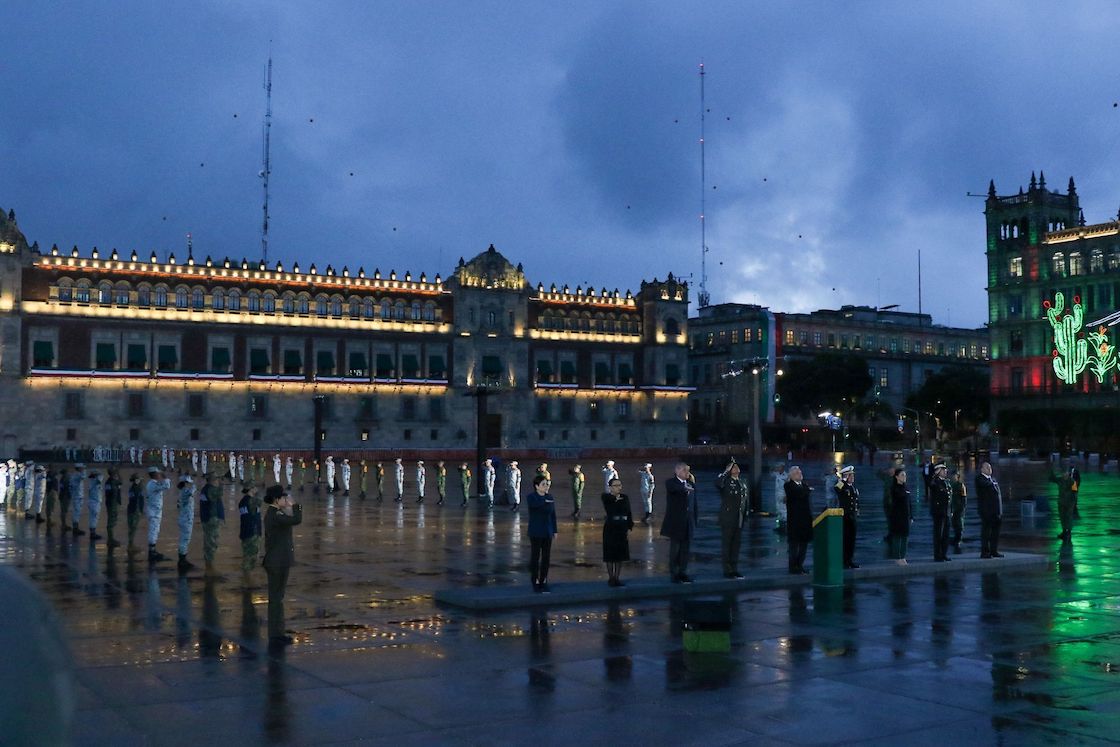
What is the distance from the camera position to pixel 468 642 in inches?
432

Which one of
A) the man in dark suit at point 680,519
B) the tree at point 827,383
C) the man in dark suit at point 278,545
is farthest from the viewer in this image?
the tree at point 827,383

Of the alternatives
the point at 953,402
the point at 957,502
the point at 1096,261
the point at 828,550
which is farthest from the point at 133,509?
the point at 953,402

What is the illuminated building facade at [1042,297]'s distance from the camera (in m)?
79.2

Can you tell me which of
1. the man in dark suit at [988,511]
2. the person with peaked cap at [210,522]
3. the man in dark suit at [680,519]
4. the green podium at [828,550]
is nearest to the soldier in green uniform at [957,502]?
the man in dark suit at [988,511]

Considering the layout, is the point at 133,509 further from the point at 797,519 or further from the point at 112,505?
the point at 797,519

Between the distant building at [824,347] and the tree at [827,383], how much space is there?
3.34m

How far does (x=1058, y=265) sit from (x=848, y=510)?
7701cm

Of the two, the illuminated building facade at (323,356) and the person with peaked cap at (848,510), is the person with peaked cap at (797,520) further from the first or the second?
the illuminated building facade at (323,356)

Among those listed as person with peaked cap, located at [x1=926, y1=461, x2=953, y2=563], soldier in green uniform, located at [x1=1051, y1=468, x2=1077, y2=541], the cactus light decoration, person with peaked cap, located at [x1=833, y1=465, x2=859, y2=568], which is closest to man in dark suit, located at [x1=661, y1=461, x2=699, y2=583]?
person with peaked cap, located at [x1=833, y1=465, x2=859, y2=568]

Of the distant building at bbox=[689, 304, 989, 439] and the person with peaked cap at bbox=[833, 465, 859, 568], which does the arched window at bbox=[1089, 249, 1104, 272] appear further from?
the person with peaked cap at bbox=[833, 465, 859, 568]

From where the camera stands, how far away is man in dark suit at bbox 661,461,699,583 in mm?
14469

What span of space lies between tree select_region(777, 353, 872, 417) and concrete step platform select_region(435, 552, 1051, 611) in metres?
79.7

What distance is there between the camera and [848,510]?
1739 cm

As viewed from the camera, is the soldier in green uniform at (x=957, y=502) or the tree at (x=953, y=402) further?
the tree at (x=953, y=402)
